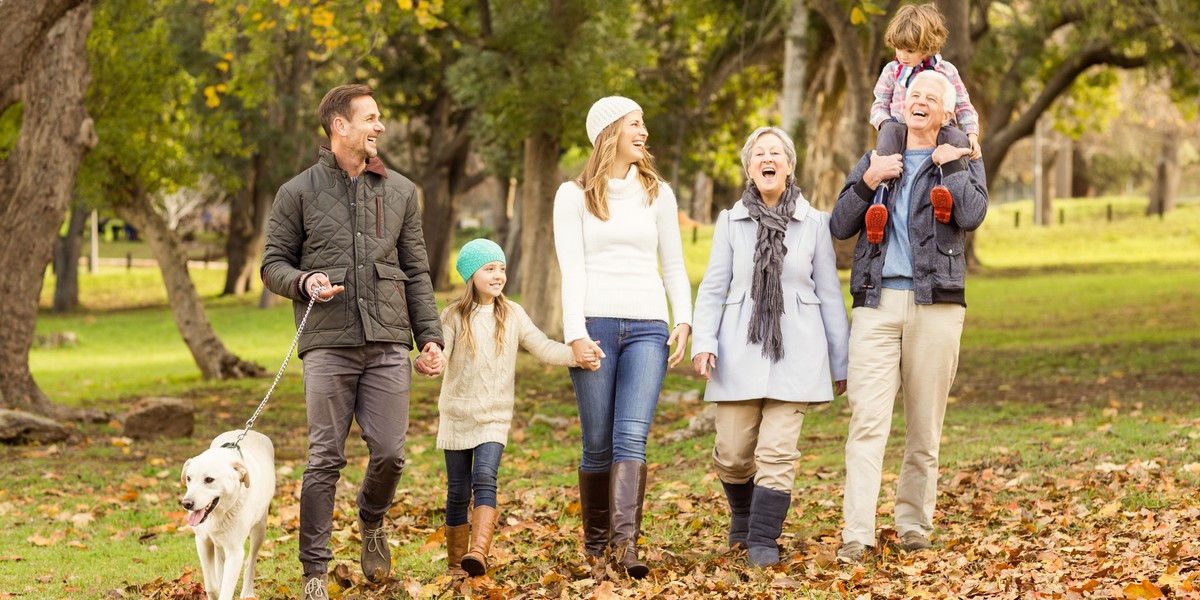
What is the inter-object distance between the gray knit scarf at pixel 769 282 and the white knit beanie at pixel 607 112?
2.55 ft

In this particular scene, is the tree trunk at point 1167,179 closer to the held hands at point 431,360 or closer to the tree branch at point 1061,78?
the tree branch at point 1061,78

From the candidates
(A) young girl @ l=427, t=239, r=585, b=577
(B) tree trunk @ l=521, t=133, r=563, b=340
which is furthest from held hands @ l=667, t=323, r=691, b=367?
(B) tree trunk @ l=521, t=133, r=563, b=340

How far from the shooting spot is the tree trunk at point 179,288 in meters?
18.1

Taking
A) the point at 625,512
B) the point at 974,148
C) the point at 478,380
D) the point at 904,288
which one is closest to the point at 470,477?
the point at 478,380

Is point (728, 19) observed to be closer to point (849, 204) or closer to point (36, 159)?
point (36, 159)

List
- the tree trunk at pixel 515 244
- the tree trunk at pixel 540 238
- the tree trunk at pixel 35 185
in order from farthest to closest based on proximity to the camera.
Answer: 1. the tree trunk at pixel 515 244
2. the tree trunk at pixel 540 238
3. the tree trunk at pixel 35 185

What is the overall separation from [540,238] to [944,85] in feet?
42.3

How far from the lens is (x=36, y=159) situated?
13.2 m

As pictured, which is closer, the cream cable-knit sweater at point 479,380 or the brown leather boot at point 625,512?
the brown leather boot at point 625,512

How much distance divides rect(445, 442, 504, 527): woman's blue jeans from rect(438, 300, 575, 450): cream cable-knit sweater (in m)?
0.06

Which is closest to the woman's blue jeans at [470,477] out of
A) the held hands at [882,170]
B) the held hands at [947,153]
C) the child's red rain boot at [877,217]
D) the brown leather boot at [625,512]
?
the brown leather boot at [625,512]

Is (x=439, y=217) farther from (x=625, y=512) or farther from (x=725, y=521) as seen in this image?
(x=625, y=512)

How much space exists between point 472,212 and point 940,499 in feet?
203

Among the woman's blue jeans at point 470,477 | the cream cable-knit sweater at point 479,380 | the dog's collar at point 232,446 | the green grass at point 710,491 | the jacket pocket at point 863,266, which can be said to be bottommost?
the green grass at point 710,491
